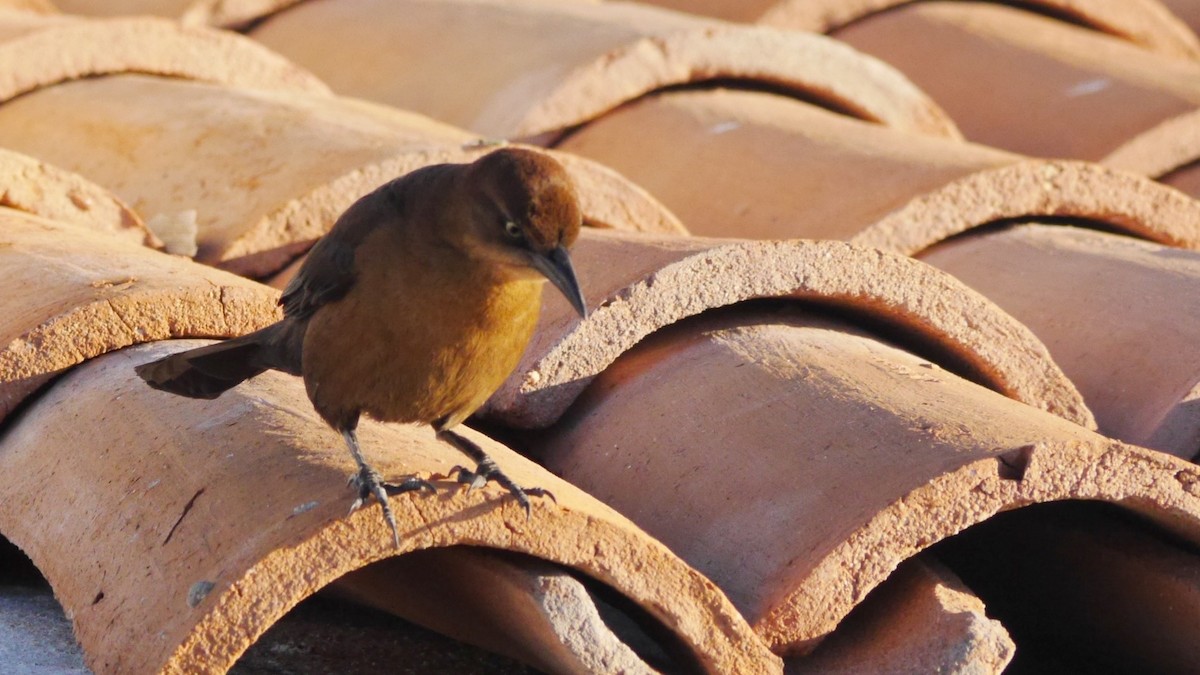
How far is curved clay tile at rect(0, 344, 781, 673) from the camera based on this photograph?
238 centimetres

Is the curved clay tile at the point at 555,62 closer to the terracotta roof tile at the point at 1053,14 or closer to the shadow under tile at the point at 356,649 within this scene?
the terracotta roof tile at the point at 1053,14

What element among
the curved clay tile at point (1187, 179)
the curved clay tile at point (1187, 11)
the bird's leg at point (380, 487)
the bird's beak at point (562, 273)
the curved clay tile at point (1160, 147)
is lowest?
the curved clay tile at point (1187, 11)

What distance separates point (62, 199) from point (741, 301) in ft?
5.43

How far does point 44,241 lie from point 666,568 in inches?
66.3

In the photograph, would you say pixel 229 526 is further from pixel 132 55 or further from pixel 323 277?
pixel 132 55

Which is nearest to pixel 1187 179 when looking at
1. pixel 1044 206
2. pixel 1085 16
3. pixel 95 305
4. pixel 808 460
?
pixel 1044 206

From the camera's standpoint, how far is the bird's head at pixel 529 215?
109 inches

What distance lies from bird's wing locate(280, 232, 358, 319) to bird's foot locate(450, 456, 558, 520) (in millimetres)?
487

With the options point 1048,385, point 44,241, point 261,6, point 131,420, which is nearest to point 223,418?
point 131,420

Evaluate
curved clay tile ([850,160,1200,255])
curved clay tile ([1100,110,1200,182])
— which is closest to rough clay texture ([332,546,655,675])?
curved clay tile ([850,160,1200,255])

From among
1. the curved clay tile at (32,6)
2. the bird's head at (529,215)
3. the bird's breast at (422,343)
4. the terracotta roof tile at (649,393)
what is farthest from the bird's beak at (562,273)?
the curved clay tile at (32,6)

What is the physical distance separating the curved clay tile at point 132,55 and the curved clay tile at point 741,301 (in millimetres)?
1994

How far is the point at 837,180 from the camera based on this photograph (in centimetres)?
442

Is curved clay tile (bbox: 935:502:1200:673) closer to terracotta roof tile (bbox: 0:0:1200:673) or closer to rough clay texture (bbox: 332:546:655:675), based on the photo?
terracotta roof tile (bbox: 0:0:1200:673)
